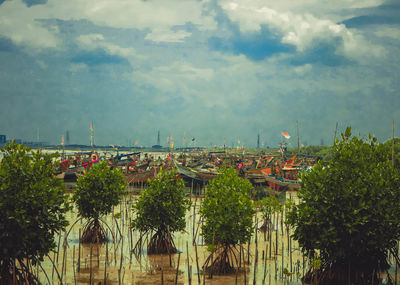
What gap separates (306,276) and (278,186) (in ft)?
77.1

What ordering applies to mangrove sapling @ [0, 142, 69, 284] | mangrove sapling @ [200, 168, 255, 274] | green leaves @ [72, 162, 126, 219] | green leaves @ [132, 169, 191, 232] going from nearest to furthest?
mangrove sapling @ [0, 142, 69, 284] → mangrove sapling @ [200, 168, 255, 274] → green leaves @ [132, 169, 191, 232] → green leaves @ [72, 162, 126, 219]

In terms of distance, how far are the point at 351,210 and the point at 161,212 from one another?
24.9 feet

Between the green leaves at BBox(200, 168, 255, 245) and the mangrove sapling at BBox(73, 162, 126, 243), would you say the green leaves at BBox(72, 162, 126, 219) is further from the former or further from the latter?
the green leaves at BBox(200, 168, 255, 245)

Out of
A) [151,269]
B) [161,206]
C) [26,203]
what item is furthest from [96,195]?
[26,203]

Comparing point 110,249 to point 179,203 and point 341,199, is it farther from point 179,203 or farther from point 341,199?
point 341,199

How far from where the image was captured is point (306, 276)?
12.9 m

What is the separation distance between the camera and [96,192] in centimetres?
1767

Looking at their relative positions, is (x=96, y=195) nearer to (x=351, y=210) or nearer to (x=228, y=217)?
(x=228, y=217)

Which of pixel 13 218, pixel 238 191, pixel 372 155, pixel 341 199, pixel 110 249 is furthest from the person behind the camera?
pixel 110 249

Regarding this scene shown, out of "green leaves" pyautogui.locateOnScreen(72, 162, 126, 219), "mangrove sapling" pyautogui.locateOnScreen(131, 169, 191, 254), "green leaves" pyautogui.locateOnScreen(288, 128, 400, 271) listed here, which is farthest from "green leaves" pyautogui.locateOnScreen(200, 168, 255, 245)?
"green leaves" pyautogui.locateOnScreen(72, 162, 126, 219)

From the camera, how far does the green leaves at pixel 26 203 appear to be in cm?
967

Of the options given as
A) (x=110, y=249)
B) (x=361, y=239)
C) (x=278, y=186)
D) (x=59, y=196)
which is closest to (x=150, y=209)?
(x=110, y=249)

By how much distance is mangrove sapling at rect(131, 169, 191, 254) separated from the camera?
1596 cm

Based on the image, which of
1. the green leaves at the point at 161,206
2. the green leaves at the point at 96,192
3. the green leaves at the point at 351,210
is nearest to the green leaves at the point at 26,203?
the green leaves at the point at 161,206
